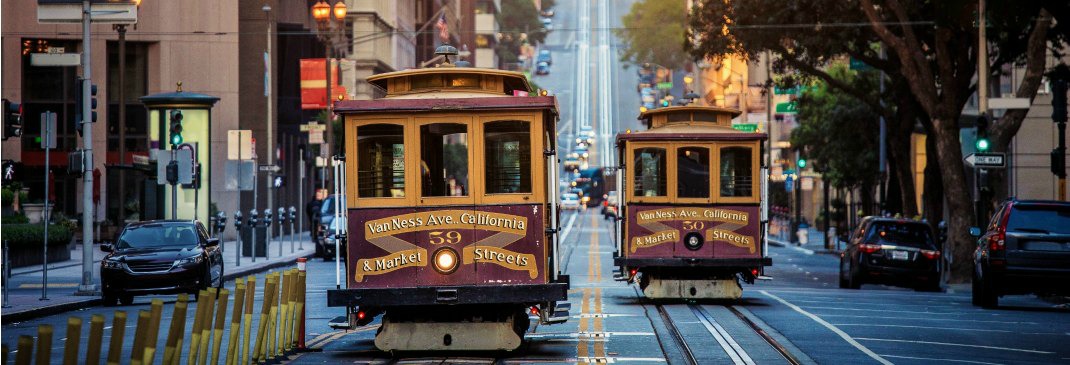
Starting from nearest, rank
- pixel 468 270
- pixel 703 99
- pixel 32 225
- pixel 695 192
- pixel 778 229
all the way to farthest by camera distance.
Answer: pixel 468 270
pixel 695 192
pixel 32 225
pixel 778 229
pixel 703 99

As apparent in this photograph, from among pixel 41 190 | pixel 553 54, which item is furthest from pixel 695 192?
pixel 553 54

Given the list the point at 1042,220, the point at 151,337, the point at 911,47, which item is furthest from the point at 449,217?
the point at 911,47

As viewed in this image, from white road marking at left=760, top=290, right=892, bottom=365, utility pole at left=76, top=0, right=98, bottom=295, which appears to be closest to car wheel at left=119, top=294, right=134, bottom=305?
utility pole at left=76, top=0, right=98, bottom=295

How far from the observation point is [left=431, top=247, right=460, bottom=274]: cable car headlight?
52.9ft

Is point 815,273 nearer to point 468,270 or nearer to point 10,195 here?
point 10,195

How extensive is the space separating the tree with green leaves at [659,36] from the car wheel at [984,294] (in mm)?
129789

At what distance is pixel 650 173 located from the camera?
25.9m

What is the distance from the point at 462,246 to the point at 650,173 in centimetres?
1010

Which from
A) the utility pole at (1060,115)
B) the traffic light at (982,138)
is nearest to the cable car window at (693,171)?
the utility pole at (1060,115)

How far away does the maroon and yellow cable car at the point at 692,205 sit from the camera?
2541 cm

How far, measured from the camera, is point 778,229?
8119 cm

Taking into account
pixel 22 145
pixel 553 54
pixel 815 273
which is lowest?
pixel 815 273

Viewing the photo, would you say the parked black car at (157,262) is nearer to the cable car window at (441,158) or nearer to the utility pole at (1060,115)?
the cable car window at (441,158)

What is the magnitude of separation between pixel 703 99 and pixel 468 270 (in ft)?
398
